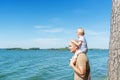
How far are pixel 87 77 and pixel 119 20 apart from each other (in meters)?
2.18

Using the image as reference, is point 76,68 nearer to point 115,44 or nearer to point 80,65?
point 80,65

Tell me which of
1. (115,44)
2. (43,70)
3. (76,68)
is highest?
(115,44)

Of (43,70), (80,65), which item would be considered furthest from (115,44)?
(43,70)

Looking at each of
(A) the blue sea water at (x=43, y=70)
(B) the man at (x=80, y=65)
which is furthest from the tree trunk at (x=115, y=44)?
(A) the blue sea water at (x=43, y=70)

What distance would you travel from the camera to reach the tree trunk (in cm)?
608

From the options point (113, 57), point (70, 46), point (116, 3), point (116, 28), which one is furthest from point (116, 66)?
point (70, 46)

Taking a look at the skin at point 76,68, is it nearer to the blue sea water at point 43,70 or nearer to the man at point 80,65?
the man at point 80,65

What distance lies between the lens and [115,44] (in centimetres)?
611

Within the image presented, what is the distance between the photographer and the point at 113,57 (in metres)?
6.23

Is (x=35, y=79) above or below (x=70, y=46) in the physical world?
below

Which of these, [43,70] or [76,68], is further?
[43,70]

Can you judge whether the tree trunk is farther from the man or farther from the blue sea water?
the blue sea water

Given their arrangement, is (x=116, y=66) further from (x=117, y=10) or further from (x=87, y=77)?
(x=87, y=77)

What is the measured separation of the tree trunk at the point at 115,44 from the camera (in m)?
6.08
